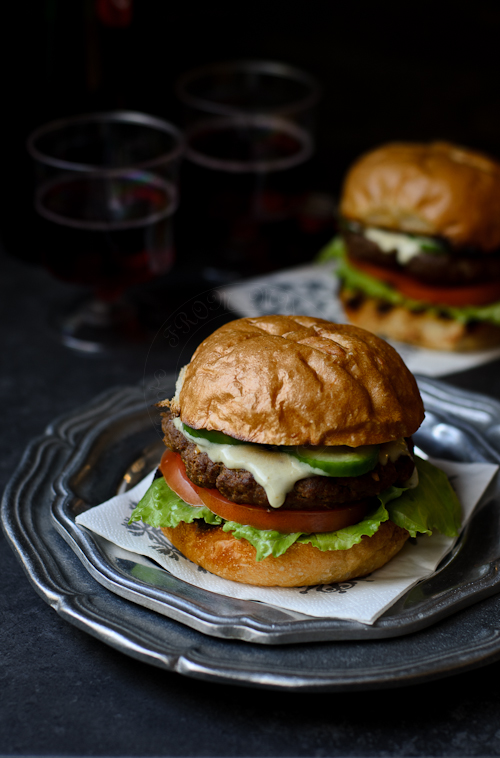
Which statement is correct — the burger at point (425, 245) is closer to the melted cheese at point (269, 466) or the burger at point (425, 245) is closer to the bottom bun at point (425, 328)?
the bottom bun at point (425, 328)

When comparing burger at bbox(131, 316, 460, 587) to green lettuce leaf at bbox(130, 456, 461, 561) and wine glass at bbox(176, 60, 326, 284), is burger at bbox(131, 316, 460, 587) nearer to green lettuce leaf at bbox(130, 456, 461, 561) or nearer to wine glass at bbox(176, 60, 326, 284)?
green lettuce leaf at bbox(130, 456, 461, 561)

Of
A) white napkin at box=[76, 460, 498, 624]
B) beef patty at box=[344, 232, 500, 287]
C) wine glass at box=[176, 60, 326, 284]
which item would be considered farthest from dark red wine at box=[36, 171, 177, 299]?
white napkin at box=[76, 460, 498, 624]

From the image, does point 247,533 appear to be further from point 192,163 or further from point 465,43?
point 465,43

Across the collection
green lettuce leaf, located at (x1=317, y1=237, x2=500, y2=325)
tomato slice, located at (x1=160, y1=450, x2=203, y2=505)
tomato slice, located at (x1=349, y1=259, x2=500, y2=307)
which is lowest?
green lettuce leaf, located at (x1=317, y1=237, x2=500, y2=325)

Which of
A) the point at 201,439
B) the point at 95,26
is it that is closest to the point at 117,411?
the point at 201,439

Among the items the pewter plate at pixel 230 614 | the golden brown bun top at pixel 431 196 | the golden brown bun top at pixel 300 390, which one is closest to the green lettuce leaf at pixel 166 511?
the pewter plate at pixel 230 614

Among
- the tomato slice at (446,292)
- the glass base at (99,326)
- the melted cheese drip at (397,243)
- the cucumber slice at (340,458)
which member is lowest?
the glass base at (99,326)
